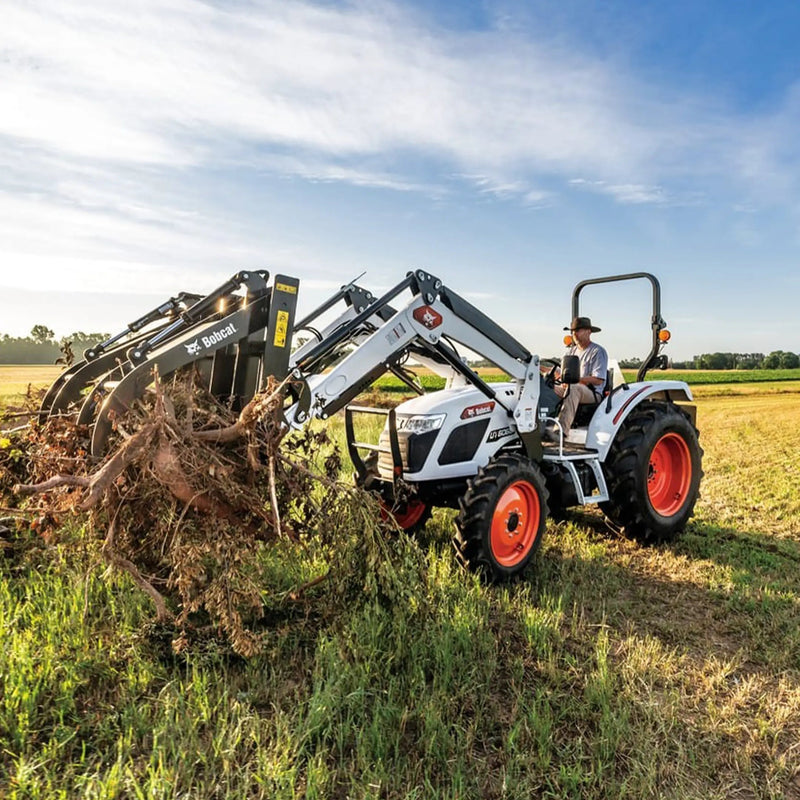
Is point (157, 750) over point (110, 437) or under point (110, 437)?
under

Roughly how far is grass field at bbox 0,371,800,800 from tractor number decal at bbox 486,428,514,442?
1.07 meters

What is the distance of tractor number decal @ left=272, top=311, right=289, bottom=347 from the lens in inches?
156

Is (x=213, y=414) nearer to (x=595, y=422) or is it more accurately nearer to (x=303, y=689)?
(x=303, y=689)

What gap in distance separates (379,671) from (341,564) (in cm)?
64

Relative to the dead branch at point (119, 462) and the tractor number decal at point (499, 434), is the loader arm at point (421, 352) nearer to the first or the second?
the tractor number decal at point (499, 434)

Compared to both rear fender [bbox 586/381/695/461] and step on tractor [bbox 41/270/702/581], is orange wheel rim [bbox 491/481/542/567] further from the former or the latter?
rear fender [bbox 586/381/695/461]

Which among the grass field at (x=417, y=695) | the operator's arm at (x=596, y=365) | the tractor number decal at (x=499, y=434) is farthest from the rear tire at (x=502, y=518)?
the operator's arm at (x=596, y=365)

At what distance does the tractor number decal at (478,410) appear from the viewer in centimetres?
523

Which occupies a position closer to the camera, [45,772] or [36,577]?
[45,772]

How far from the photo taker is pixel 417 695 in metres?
3.36

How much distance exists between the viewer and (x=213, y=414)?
3.63 metres

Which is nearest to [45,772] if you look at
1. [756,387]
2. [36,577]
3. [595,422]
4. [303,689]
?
[303,689]

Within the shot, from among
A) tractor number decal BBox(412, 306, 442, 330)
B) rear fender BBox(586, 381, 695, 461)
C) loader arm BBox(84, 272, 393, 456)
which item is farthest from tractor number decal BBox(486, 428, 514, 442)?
loader arm BBox(84, 272, 393, 456)

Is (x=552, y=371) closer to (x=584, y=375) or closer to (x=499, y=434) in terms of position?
(x=584, y=375)
